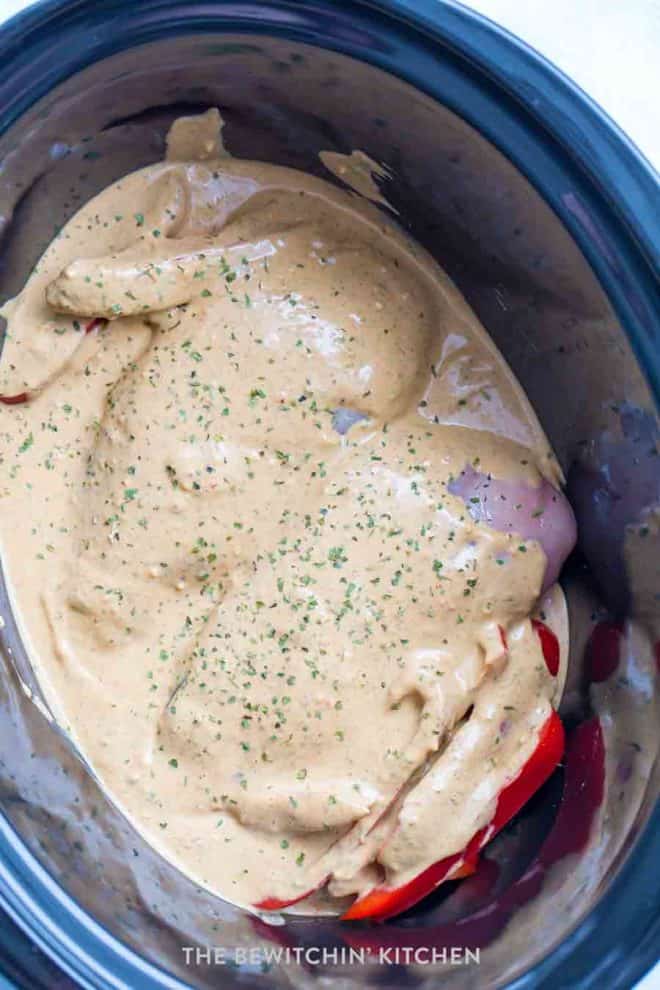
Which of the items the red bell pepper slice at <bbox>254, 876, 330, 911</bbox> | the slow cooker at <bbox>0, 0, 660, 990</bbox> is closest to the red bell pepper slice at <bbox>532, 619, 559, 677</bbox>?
the slow cooker at <bbox>0, 0, 660, 990</bbox>

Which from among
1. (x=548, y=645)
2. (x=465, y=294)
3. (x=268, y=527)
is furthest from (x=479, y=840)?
(x=465, y=294)

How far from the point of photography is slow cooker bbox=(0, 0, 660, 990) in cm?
109

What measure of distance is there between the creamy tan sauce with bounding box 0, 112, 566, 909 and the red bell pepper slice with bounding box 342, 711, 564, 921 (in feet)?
0.06

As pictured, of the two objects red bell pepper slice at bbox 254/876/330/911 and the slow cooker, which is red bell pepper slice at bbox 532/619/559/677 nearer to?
the slow cooker

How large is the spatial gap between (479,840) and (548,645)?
257 mm

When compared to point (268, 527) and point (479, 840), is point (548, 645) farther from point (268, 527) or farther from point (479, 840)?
point (268, 527)

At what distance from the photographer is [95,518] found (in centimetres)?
139

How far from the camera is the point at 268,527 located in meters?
1.39

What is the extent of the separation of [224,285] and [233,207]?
117 mm

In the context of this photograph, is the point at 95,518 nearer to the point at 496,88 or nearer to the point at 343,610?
the point at 343,610

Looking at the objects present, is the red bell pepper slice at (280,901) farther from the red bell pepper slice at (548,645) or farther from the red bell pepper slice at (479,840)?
the red bell pepper slice at (548,645)

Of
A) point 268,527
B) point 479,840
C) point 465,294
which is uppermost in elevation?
point 465,294

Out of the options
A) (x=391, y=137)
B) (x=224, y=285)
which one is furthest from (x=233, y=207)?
(x=391, y=137)

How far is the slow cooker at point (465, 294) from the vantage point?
1089 millimetres
